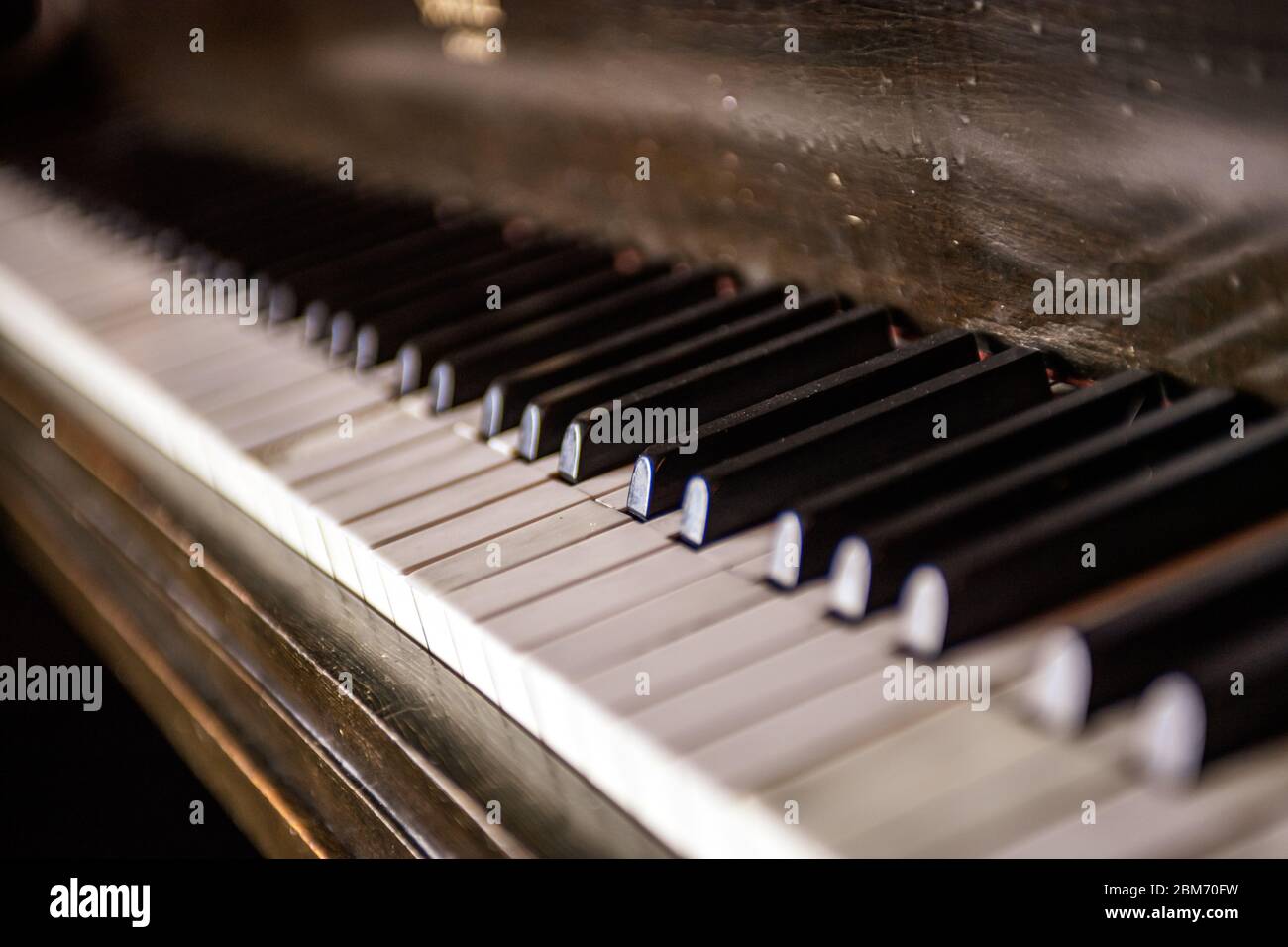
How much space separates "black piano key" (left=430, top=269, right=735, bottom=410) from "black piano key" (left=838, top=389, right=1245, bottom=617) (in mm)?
677

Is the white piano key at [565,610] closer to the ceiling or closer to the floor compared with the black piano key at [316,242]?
closer to the floor

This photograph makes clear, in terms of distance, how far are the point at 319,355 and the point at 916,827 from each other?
1290 mm

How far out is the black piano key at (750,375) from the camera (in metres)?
1.33

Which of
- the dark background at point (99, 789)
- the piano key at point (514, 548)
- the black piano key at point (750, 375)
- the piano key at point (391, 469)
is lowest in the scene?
the dark background at point (99, 789)

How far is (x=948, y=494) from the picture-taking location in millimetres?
1046

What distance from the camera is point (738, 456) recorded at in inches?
47.1

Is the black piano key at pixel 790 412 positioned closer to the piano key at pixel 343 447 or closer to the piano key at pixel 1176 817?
the piano key at pixel 343 447

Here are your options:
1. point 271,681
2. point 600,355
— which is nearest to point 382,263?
point 600,355

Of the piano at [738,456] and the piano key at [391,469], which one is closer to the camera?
the piano at [738,456]
